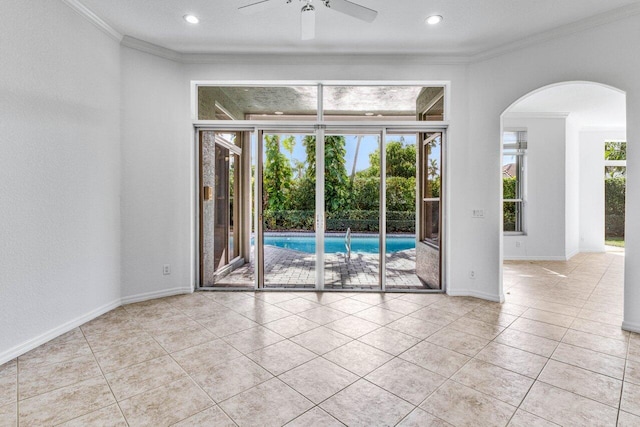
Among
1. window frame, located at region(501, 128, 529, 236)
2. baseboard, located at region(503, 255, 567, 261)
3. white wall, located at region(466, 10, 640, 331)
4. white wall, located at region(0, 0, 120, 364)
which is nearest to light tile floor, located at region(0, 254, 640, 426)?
white wall, located at region(0, 0, 120, 364)

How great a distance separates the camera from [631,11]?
9.60 ft

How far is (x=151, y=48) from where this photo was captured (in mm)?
3754

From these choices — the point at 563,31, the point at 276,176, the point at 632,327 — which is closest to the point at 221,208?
the point at 276,176

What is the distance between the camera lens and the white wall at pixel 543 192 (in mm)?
6301

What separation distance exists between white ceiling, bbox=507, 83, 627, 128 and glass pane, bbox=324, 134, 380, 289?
255cm

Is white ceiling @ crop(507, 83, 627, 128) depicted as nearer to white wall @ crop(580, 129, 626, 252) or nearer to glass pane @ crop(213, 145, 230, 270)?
white wall @ crop(580, 129, 626, 252)

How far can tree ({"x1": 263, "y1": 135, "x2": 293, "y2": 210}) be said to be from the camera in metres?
4.61

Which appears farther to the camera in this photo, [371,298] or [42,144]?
[371,298]

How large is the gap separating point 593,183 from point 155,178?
29.4 ft

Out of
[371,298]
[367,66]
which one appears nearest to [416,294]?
[371,298]

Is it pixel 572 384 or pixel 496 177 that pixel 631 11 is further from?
pixel 572 384

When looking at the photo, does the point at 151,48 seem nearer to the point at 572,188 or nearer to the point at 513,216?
the point at 513,216

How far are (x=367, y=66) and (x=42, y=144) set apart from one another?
3534 millimetres

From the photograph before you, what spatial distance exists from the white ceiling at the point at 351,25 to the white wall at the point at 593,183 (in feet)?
17.7
